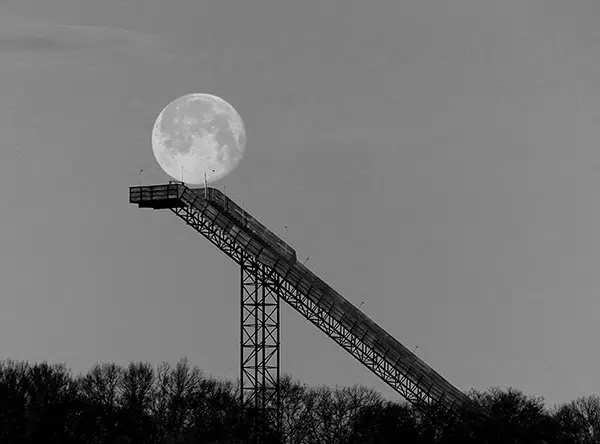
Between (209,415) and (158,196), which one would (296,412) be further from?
(158,196)

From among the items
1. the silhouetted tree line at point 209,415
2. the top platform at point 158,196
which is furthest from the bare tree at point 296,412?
the top platform at point 158,196

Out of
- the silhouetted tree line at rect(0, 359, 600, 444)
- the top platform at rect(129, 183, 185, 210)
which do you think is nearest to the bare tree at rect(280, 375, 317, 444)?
the silhouetted tree line at rect(0, 359, 600, 444)

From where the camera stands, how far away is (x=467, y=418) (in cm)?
11931

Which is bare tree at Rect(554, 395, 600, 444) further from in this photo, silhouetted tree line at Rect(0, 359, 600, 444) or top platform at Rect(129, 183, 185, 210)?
top platform at Rect(129, 183, 185, 210)

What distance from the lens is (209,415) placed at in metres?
150

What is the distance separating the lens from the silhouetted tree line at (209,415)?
127m

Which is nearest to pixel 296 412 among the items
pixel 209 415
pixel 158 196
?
pixel 209 415

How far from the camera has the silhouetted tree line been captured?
127 m

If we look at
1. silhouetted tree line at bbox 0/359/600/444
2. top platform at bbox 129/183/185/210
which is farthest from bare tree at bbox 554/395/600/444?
top platform at bbox 129/183/185/210

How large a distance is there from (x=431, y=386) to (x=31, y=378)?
54.4 metres

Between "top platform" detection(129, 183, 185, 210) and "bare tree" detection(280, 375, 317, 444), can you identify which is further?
"bare tree" detection(280, 375, 317, 444)

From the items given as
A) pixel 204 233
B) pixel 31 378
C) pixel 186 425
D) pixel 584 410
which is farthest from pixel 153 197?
pixel 584 410

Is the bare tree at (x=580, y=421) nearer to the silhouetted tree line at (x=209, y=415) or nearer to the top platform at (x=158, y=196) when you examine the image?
the silhouetted tree line at (x=209, y=415)

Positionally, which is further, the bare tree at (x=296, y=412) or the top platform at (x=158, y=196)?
the bare tree at (x=296, y=412)
